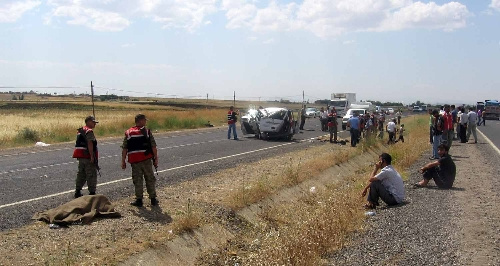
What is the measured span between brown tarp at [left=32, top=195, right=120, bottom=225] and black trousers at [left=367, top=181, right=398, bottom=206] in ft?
17.3

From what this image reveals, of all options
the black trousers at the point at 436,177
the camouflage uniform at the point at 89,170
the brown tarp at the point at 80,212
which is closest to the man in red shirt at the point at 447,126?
the black trousers at the point at 436,177

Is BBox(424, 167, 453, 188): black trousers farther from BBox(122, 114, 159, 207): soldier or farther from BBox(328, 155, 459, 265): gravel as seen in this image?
BBox(122, 114, 159, 207): soldier

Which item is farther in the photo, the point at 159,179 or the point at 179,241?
the point at 159,179

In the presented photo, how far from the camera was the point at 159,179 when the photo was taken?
13.7m

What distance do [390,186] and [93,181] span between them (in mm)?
5964

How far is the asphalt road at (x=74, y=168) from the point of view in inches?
412

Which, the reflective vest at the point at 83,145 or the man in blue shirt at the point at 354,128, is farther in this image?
the man in blue shirt at the point at 354,128

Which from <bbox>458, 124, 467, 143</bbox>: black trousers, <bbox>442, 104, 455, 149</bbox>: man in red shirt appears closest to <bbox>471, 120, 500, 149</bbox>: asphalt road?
<bbox>458, 124, 467, 143</bbox>: black trousers

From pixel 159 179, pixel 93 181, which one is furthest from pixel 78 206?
pixel 159 179

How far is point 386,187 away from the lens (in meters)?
11.6

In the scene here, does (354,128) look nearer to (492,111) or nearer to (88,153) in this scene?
(88,153)

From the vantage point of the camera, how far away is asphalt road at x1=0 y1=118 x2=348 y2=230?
10.5 metres

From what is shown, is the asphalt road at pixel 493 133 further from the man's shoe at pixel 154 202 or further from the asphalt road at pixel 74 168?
the man's shoe at pixel 154 202

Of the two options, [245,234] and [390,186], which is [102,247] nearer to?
[245,234]
